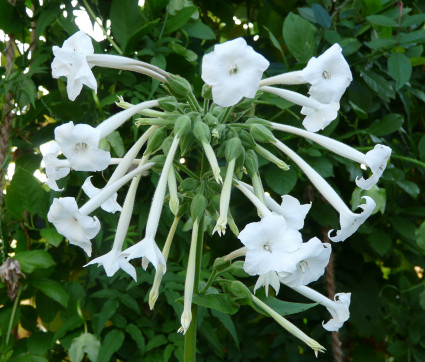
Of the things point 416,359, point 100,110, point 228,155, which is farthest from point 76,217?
point 416,359

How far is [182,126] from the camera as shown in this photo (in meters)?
0.76

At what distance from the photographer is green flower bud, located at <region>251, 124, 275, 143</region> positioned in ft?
2.58

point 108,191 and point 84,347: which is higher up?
point 108,191

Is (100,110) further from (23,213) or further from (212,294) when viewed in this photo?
(212,294)

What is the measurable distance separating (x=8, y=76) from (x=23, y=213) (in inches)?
12.0

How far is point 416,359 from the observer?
160cm

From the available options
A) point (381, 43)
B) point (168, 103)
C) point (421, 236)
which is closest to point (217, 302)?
point (168, 103)

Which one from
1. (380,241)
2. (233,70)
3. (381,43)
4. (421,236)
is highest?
(233,70)

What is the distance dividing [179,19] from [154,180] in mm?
374

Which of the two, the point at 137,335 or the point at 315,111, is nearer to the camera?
the point at 315,111

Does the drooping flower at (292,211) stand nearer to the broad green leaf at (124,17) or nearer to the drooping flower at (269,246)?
the drooping flower at (269,246)

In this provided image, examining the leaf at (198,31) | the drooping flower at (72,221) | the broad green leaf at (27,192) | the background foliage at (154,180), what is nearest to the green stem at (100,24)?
the background foliage at (154,180)

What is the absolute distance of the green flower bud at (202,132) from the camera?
75 centimetres

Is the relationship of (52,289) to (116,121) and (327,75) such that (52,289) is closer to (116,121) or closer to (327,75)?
(116,121)
